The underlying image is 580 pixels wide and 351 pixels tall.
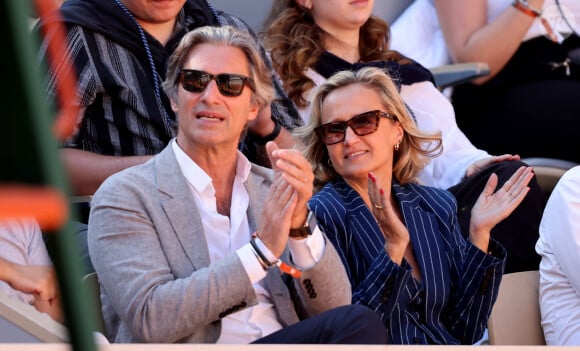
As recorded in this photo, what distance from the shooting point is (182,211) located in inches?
100

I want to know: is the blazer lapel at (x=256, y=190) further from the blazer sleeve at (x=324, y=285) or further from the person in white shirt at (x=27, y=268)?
the person in white shirt at (x=27, y=268)

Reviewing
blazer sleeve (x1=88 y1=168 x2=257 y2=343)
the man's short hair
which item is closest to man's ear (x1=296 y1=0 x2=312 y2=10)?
the man's short hair

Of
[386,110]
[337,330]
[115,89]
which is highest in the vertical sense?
[115,89]

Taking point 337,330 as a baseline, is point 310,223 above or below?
above

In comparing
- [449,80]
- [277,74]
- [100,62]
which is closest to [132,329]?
[100,62]

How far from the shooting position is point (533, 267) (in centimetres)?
350

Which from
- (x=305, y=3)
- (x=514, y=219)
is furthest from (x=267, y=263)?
(x=305, y=3)

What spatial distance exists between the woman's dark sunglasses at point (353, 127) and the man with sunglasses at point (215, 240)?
0.32m

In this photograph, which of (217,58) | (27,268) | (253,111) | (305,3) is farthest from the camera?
(305,3)

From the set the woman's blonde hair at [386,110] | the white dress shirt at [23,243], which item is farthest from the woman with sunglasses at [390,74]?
the white dress shirt at [23,243]

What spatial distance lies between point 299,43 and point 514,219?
0.96 m

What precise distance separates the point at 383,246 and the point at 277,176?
460mm

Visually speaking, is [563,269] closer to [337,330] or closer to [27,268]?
[337,330]

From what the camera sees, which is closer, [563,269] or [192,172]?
[192,172]
